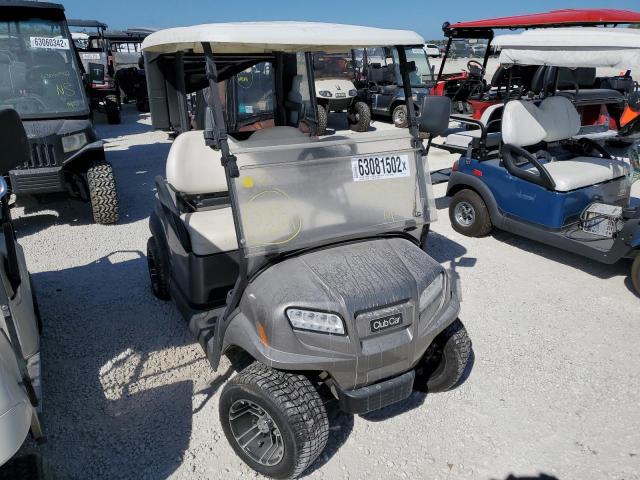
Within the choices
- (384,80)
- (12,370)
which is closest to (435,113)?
(12,370)

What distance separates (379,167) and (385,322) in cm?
81

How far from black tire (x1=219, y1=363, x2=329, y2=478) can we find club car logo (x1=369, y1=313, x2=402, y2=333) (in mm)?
374

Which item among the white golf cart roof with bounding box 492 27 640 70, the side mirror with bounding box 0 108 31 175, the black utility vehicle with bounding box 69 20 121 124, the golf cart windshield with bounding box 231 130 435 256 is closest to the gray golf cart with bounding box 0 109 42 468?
the side mirror with bounding box 0 108 31 175

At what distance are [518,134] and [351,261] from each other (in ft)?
10.0

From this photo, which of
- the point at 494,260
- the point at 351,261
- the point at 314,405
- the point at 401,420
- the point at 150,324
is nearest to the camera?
the point at 314,405

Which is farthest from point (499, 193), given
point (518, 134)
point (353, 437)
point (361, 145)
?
point (353, 437)

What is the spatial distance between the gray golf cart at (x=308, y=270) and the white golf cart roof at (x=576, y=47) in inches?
80.0

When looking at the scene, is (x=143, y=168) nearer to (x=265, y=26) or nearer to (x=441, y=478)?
(x=265, y=26)

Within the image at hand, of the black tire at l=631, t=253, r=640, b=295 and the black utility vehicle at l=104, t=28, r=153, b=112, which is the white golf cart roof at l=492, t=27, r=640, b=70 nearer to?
the black tire at l=631, t=253, r=640, b=295

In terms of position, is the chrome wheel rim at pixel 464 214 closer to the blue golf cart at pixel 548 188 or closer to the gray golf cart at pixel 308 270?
the blue golf cart at pixel 548 188

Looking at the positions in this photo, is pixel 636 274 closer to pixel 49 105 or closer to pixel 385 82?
pixel 49 105

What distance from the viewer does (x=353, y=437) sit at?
2.31m

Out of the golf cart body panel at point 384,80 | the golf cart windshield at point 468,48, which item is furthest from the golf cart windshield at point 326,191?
the golf cart body panel at point 384,80

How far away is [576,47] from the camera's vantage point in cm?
371
